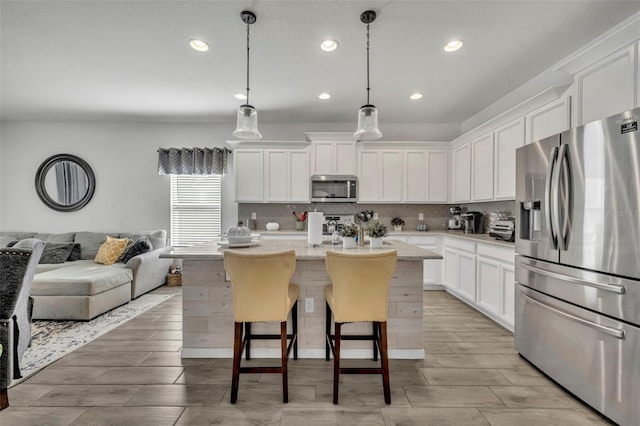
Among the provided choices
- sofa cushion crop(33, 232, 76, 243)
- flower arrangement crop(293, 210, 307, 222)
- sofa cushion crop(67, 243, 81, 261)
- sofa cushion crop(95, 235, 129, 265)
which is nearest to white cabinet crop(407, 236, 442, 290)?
flower arrangement crop(293, 210, 307, 222)

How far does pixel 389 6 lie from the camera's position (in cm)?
213

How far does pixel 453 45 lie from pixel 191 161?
419cm

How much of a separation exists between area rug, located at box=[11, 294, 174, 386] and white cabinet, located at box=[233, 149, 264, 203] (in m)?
2.04

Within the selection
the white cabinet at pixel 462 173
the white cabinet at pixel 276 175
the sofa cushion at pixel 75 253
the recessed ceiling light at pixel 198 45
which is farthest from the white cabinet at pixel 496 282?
the sofa cushion at pixel 75 253

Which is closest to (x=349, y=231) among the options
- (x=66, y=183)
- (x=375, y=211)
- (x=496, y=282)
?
(x=496, y=282)

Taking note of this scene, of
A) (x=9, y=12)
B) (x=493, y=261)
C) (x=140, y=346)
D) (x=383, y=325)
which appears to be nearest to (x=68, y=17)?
(x=9, y=12)

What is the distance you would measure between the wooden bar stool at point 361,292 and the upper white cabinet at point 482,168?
8.77ft

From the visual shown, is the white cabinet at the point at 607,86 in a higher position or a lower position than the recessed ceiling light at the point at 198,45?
lower

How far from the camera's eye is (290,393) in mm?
1950

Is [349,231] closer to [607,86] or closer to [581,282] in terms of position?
[581,282]

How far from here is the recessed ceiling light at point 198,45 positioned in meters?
2.59

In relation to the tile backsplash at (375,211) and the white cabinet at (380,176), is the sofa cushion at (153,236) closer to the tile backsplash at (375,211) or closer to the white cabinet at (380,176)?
the tile backsplash at (375,211)

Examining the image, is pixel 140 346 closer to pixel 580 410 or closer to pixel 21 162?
pixel 580 410

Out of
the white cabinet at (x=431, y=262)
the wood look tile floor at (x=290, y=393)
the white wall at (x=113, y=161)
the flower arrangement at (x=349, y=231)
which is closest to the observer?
the wood look tile floor at (x=290, y=393)
